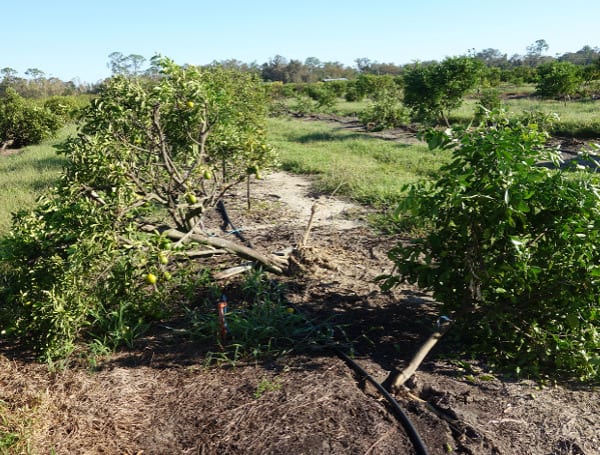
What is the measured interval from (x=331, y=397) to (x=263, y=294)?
151cm

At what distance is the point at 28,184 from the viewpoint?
9289 mm

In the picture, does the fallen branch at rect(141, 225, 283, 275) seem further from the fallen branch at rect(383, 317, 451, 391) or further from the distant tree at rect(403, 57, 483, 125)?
the distant tree at rect(403, 57, 483, 125)

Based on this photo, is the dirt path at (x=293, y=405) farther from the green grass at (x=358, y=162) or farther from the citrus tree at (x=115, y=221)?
the green grass at (x=358, y=162)

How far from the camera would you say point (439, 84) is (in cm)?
1373

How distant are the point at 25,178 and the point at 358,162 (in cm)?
642

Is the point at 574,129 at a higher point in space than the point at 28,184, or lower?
higher

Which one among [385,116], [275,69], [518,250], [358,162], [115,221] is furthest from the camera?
[275,69]

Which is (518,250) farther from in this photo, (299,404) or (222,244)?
(222,244)

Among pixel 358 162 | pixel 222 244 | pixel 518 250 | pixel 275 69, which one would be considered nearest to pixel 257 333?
pixel 222 244

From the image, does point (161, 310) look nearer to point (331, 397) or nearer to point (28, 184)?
point (331, 397)

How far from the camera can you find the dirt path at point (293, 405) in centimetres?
261

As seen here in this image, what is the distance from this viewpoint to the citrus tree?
3.36 metres

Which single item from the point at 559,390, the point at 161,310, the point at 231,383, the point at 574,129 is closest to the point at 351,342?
the point at 231,383

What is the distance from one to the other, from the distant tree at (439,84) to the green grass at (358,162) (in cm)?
172
